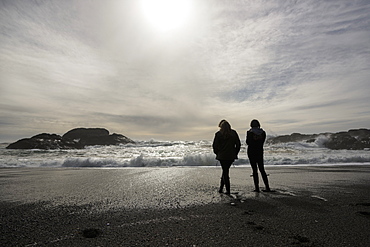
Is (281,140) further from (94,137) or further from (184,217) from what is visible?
(94,137)

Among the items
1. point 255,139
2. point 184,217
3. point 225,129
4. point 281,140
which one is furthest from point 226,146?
point 281,140

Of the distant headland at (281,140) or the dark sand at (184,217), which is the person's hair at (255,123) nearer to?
the dark sand at (184,217)

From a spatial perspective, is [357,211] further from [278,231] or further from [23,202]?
[23,202]

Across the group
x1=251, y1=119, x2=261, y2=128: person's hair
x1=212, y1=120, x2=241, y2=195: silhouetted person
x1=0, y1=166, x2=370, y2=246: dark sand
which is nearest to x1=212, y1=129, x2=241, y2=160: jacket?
x1=212, y1=120, x2=241, y2=195: silhouetted person

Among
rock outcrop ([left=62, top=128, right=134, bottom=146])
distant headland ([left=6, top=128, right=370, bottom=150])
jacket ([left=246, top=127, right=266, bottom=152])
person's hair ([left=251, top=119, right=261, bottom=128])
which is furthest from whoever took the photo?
rock outcrop ([left=62, top=128, right=134, bottom=146])

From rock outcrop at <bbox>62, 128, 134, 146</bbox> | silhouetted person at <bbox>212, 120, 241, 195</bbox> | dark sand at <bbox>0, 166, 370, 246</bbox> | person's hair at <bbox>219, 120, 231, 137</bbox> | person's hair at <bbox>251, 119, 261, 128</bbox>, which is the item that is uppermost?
rock outcrop at <bbox>62, 128, 134, 146</bbox>

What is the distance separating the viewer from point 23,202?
4852 millimetres

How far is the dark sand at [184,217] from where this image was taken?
9.14 feet

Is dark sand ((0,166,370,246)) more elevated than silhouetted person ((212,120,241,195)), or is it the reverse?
silhouetted person ((212,120,241,195))

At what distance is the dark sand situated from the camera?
2787 mm

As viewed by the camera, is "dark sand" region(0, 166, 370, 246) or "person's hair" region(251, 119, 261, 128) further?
"person's hair" region(251, 119, 261, 128)

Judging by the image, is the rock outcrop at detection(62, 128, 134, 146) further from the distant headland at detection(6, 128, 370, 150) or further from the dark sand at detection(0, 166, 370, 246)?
the dark sand at detection(0, 166, 370, 246)

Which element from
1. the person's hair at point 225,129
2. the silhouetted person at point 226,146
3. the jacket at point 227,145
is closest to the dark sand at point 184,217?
the silhouetted person at point 226,146

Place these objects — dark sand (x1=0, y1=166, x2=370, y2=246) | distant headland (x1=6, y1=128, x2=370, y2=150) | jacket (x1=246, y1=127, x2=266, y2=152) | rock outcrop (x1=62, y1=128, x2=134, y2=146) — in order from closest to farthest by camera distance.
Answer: dark sand (x1=0, y1=166, x2=370, y2=246)
jacket (x1=246, y1=127, x2=266, y2=152)
distant headland (x1=6, y1=128, x2=370, y2=150)
rock outcrop (x1=62, y1=128, x2=134, y2=146)
